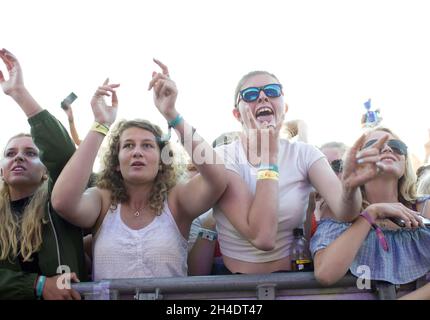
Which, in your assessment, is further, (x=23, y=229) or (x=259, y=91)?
(x=259, y=91)

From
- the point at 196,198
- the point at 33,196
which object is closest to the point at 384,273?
the point at 196,198

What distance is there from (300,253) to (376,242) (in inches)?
15.8

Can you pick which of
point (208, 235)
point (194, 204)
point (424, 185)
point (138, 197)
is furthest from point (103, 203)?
point (424, 185)

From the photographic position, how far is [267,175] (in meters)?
2.63

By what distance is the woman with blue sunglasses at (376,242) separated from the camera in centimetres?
236

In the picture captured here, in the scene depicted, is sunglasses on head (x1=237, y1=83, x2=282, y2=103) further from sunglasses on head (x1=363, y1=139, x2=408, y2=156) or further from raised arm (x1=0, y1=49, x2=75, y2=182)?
raised arm (x1=0, y1=49, x2=75, y2=182)

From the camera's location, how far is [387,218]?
257 cm

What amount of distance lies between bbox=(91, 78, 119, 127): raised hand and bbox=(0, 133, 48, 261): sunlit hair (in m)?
0.58

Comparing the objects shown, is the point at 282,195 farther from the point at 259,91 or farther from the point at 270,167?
the point at 259,91

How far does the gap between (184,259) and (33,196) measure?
38.7 inches

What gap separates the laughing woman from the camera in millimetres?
2662

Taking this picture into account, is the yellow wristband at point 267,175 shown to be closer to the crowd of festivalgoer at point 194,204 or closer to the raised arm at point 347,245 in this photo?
the crowd of festivalgoer at point 194,204

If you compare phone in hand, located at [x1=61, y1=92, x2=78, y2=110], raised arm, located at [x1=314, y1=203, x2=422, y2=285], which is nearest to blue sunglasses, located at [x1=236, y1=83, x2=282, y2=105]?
raised arm, located at [x1=314, y1=203, x2=422, y2=285]
